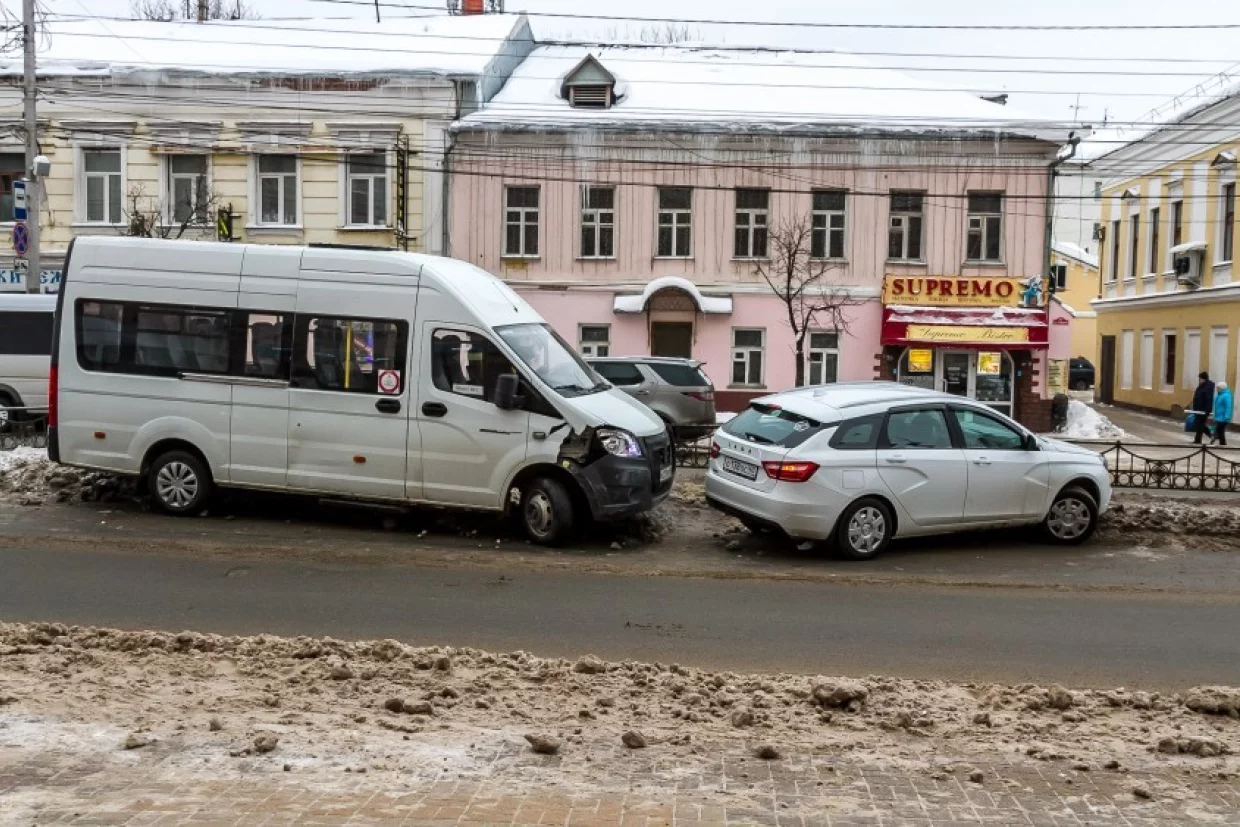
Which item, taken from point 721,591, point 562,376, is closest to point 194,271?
point 562,376

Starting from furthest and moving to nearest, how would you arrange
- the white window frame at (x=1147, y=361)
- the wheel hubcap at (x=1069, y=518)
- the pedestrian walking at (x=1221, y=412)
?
the white window frame at (x=1147, y=361)
the pedestrian walking at (x=1221, y=412)
the wheel hubcap at (x=1069, y=518)

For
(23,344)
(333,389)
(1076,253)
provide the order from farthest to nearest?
(1076,253), (23,344), (333,389)

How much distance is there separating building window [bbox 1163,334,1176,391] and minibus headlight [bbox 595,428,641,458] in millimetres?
28452

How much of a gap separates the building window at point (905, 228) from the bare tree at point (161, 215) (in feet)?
53.9

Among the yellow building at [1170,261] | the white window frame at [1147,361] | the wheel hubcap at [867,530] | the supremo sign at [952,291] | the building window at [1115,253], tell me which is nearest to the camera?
the wheel hubcap at [867,530]

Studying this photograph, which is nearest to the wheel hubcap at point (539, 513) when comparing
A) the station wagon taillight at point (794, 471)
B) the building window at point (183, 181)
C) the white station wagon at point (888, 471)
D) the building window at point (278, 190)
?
the white station wagon at point (888, 471)

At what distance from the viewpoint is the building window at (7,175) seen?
28.6 meters

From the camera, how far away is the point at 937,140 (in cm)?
2764

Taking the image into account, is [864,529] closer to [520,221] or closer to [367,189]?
[520,221]

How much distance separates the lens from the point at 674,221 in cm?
2844

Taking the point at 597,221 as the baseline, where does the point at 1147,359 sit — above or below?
below

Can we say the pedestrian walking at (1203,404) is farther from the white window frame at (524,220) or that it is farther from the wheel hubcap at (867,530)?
the wheel hubcap at (867,530)

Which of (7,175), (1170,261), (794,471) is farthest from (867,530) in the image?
(1170,261)

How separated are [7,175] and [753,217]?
18.5 metres
